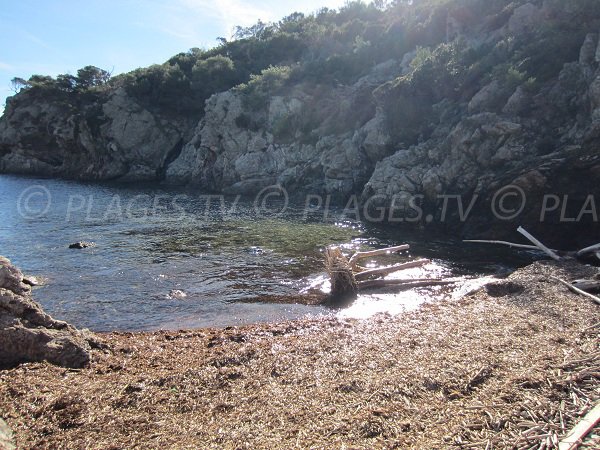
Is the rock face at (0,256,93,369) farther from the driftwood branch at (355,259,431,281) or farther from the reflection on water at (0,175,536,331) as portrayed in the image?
the driftwood branch at (355,259,431,281)

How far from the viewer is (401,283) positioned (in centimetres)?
1542

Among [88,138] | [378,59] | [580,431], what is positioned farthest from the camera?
[88,138]

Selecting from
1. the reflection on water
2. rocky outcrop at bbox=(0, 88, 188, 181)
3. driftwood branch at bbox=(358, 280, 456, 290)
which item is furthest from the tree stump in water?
rocky outcrop at bbox=(0, 88, 188, 181)

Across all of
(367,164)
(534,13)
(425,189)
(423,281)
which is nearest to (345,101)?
(367,164)

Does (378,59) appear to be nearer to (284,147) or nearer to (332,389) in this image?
(284,147)

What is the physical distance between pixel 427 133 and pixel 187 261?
2331 centimetres

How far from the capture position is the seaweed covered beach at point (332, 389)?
5.84m

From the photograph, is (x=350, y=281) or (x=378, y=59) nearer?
(x=350, y=281)

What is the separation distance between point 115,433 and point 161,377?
5.88ft

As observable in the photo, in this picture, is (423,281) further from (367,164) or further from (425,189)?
(367,164)

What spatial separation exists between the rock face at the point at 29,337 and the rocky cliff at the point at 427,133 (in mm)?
21306

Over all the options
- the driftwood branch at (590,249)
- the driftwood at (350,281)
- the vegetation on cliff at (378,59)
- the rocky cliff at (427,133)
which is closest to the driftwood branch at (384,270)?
the driftwood at (350,281)

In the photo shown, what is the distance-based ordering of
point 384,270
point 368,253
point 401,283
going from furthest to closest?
point 368,253 < point 384,270 < point 401,283

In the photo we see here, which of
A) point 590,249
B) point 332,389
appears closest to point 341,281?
point 332,389
